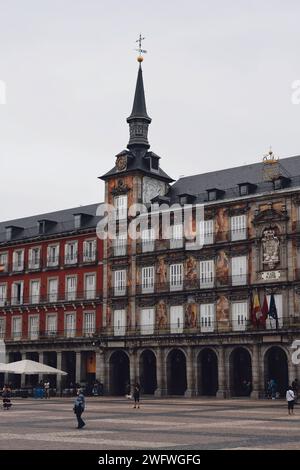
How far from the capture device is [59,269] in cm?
7169

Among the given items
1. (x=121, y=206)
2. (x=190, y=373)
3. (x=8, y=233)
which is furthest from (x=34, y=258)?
(x=190, y=373)

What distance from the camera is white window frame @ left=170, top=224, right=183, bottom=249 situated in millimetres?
62062

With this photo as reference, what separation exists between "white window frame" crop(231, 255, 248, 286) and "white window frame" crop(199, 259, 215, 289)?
1881 millimetres

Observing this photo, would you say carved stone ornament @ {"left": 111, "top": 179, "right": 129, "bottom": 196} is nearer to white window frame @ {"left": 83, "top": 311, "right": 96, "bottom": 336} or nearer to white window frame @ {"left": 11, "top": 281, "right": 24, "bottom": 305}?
white window frame @ {"left": 83, "top": 311, "right": 96, "bottom": 336}

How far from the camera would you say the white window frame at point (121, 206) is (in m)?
66.5

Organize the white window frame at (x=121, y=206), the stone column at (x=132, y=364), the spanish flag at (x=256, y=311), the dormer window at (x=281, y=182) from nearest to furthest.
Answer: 1. the spanish flag at (x=256, y=311)
2. the dormer window at (x=281, y=182)
3. the stone column at (x=132, y=364)
4. the white window frame at (x=121, y=206)

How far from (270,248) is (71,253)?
72.8 ft

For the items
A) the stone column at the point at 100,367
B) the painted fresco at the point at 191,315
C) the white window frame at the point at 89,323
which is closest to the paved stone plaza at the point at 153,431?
the painted fresco at the point at 191,315

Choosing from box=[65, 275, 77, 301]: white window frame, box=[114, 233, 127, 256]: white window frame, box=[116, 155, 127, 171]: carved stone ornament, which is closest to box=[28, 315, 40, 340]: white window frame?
box=[65, 275, 77, 301]: white window frame

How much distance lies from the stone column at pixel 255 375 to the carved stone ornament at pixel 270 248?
6.54m

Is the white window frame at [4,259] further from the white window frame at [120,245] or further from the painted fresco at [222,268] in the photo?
the painted fresco at [222,268]

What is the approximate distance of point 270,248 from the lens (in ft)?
187

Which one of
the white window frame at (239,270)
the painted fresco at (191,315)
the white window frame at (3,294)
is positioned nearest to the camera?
the white window frame at (239,270)

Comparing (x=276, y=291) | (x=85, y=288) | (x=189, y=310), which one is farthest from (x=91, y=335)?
(x=276, y=291)
